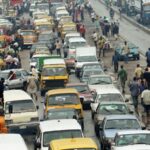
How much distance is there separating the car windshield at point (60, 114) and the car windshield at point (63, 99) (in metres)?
2.74

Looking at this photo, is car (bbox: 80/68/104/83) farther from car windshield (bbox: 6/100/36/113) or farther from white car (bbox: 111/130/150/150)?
white car (bbox: 111/130/150/150)

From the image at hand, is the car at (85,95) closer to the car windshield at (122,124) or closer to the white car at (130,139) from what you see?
the car windshield at (122,124)

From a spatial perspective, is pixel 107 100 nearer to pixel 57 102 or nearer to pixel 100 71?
pixel 57 102

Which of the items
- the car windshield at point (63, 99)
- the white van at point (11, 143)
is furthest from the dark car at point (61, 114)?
the white van at point (11, 143)

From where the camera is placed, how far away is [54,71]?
137 feet

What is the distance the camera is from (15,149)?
19125 millimetres

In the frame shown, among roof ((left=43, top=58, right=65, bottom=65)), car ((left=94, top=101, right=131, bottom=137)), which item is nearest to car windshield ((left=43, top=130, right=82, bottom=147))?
car ((left=94, top=101, right=131, bottom=137))

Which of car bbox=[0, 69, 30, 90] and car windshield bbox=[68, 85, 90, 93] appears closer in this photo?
car windshield bbox=[68, 85, 90, 93]

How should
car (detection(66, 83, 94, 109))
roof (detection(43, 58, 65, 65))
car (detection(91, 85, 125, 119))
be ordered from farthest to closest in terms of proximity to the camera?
1. roof (detection(43, 58, 65, 65))
2. car (detection(66, 83, 94, 109))
3. car (detection(91, 85, 125, 119))

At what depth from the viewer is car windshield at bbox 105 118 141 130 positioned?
26489 mm

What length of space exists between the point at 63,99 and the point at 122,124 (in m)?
5.76

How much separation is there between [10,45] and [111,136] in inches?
1403

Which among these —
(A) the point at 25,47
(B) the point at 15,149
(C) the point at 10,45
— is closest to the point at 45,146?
(B) the point at 15,149

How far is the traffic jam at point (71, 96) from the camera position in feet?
78.1
